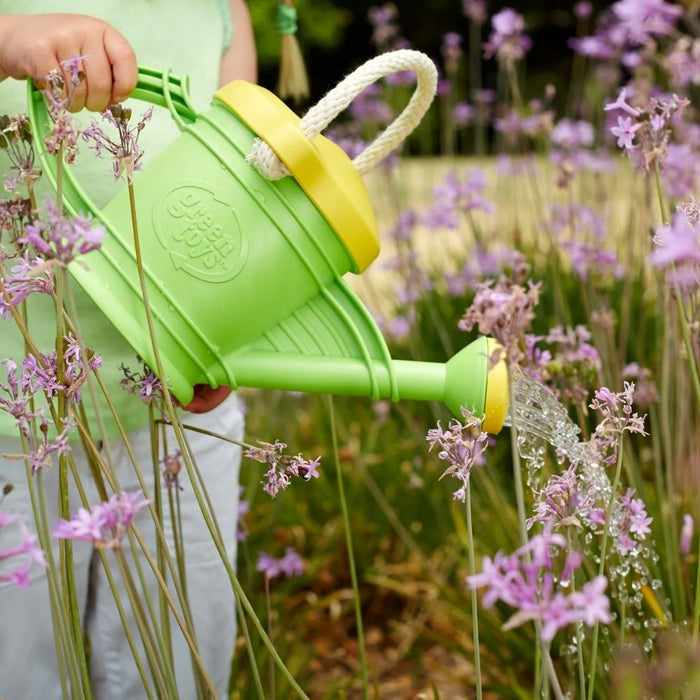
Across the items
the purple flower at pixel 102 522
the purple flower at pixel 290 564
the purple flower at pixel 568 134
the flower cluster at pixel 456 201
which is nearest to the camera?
the purple flower at pixel 102 522

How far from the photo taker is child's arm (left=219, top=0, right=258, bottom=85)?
1.41 m

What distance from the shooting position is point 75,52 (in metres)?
0.91

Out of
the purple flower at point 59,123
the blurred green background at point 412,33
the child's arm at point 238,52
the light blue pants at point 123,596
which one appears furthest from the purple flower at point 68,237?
→ the blurred green background at point 412,33

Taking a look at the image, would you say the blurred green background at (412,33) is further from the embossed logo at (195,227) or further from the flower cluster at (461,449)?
the flower cluster at (461,449)

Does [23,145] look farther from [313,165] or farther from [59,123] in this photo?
[313,165]

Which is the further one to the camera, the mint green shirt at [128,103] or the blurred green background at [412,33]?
the blurred green background at [412,33]

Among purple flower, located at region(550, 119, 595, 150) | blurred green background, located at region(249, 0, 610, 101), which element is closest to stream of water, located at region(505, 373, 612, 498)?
purple flower, located at region(550, 119, 595, 150)

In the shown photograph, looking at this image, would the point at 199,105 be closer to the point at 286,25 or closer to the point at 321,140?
the point at 286,25

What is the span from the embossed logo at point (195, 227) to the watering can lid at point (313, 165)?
0.08 metres

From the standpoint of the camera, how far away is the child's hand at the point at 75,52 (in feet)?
2.96

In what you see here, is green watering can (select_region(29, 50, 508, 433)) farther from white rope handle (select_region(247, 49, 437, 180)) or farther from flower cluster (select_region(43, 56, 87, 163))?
flower cluster (select_region(43, 56, 87, 163))

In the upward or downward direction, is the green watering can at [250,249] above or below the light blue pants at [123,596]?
above

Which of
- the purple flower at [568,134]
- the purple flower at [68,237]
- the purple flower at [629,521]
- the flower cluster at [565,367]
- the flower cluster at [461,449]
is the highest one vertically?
the purple flower at [68,237]

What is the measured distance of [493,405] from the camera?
3.04ft
